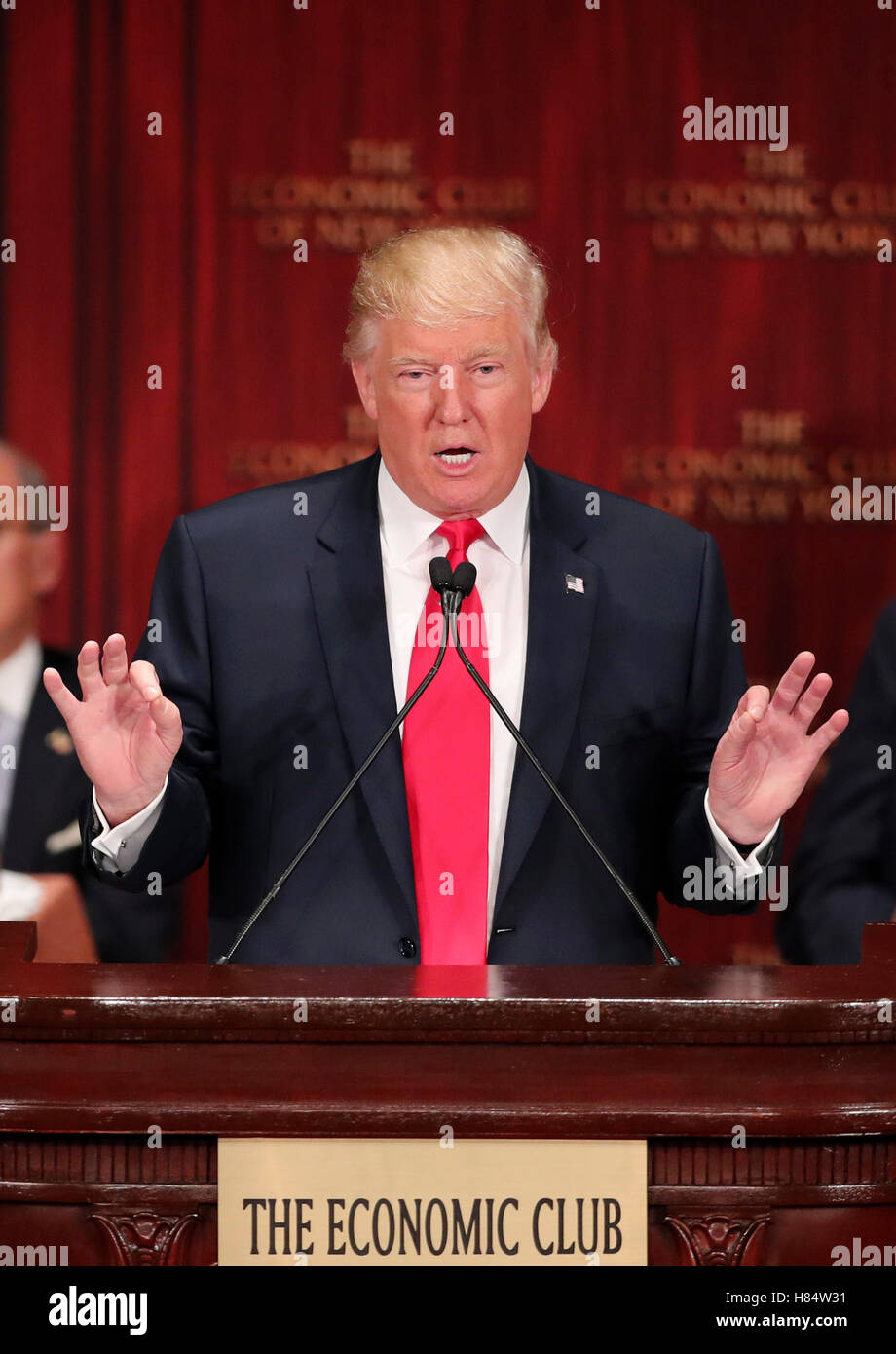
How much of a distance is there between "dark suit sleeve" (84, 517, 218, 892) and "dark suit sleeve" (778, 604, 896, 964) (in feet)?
3.82

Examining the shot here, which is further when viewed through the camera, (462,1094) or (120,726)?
(120,726)

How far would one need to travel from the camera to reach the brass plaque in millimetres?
1494

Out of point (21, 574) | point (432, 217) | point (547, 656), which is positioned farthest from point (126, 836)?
point (432, 217)

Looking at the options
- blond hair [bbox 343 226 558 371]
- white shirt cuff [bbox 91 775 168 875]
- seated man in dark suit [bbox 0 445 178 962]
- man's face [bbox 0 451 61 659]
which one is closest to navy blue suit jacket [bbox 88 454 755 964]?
white shirt cuff [bbox 91 775 168 875]

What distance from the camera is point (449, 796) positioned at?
2.40 metres

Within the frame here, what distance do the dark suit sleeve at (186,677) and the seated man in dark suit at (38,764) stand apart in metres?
0.79

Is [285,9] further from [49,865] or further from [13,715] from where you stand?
[49,865]

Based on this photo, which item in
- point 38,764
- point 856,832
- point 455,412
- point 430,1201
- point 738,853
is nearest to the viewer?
point 430,1201

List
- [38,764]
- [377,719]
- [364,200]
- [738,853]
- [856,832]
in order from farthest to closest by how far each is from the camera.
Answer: [364,200] → [38,764] → [856,832] → [377,719] → [738,853]

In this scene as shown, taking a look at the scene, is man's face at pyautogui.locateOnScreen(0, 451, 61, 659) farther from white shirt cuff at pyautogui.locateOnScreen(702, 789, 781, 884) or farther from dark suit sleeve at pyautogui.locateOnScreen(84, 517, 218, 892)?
white shirt cuff at pyautogui.locateOnScreen(702, 789, 781, 884)

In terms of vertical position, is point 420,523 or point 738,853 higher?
point 420,523

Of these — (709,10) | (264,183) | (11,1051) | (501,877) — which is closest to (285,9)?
(264,183)

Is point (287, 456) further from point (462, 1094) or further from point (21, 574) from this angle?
point (462, 1094)

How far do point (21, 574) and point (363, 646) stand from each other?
49.3 inches
